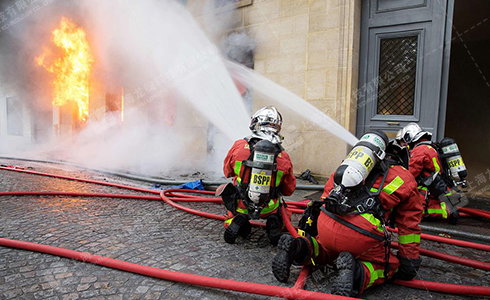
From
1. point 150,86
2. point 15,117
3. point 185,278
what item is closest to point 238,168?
point 185,278

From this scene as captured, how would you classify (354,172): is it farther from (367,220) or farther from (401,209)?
(401,209)

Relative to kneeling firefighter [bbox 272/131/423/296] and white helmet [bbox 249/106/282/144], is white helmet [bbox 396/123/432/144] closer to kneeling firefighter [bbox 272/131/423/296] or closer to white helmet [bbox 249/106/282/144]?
white helmet [bbox 249/106/282/144]

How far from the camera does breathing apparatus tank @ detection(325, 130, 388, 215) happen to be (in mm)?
2322

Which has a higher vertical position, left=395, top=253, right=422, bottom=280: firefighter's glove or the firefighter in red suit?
the firefighter in red suit

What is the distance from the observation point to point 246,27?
818 centimetres

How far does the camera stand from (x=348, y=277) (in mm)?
2215

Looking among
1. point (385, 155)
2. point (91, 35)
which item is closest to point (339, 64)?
point (385, 155)

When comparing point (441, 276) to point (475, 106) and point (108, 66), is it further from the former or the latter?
point (108, 66)

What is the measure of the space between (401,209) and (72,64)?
43.4 feet

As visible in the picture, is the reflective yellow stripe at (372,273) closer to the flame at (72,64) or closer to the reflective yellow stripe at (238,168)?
the reflective yellow stripe at (238,168)

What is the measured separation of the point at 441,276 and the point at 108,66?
38.2 feet

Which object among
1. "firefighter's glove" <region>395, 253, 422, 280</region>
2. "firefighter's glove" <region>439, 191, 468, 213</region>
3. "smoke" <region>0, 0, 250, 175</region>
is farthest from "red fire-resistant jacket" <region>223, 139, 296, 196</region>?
"smoke" <region>0, 0, 250, 175</region>

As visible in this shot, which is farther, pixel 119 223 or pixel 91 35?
pixel 91 35

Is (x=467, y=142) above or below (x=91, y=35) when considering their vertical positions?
below
